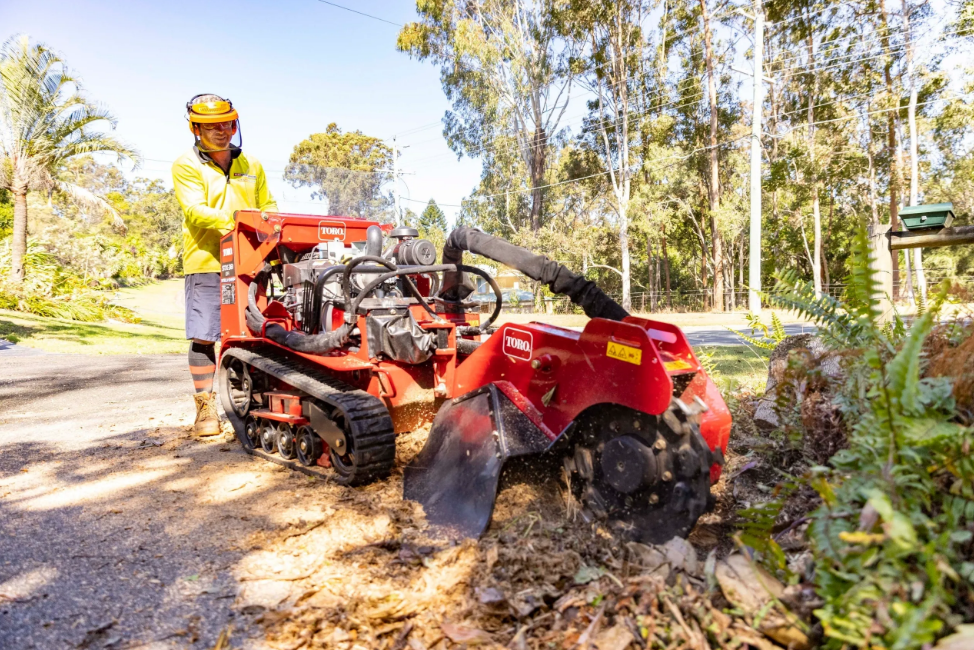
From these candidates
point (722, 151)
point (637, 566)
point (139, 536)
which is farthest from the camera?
point (722, 151)

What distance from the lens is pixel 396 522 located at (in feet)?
11.3

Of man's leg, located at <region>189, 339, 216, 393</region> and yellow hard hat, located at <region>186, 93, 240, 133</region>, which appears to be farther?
man's leg, located at <region>189, 339, 216, 393</region>

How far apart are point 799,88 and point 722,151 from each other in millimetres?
4700

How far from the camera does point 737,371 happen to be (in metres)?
7.69

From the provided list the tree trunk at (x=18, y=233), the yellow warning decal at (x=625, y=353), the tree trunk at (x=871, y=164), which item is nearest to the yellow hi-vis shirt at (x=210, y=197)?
the yellow warning decal at (x=625, y=353)

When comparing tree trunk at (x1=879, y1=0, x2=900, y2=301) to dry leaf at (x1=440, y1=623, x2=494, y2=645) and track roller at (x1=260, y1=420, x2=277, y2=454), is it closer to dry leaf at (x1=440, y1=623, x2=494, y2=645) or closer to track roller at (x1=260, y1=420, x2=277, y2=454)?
track roller at (x1=260, y1=420, x2=277, y2=454)

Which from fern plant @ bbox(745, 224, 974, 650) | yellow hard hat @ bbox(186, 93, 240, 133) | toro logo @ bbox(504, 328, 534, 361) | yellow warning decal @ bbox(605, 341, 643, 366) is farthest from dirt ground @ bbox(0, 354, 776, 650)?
yellow hard hat @ bbox(186, 93, 240, 133)

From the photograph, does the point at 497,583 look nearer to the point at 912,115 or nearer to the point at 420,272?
the point at 420,272

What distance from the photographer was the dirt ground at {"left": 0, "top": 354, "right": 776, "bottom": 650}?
7.73 feet

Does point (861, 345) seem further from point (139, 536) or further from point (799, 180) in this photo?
point (799, 180)

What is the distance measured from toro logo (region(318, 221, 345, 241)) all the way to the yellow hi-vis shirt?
0.70m

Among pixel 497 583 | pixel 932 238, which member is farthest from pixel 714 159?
pixel 497 583

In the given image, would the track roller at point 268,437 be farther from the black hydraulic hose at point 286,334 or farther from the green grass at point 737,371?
the green grass at point 737,371

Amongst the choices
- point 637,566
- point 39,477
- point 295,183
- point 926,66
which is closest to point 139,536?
point 39,477
